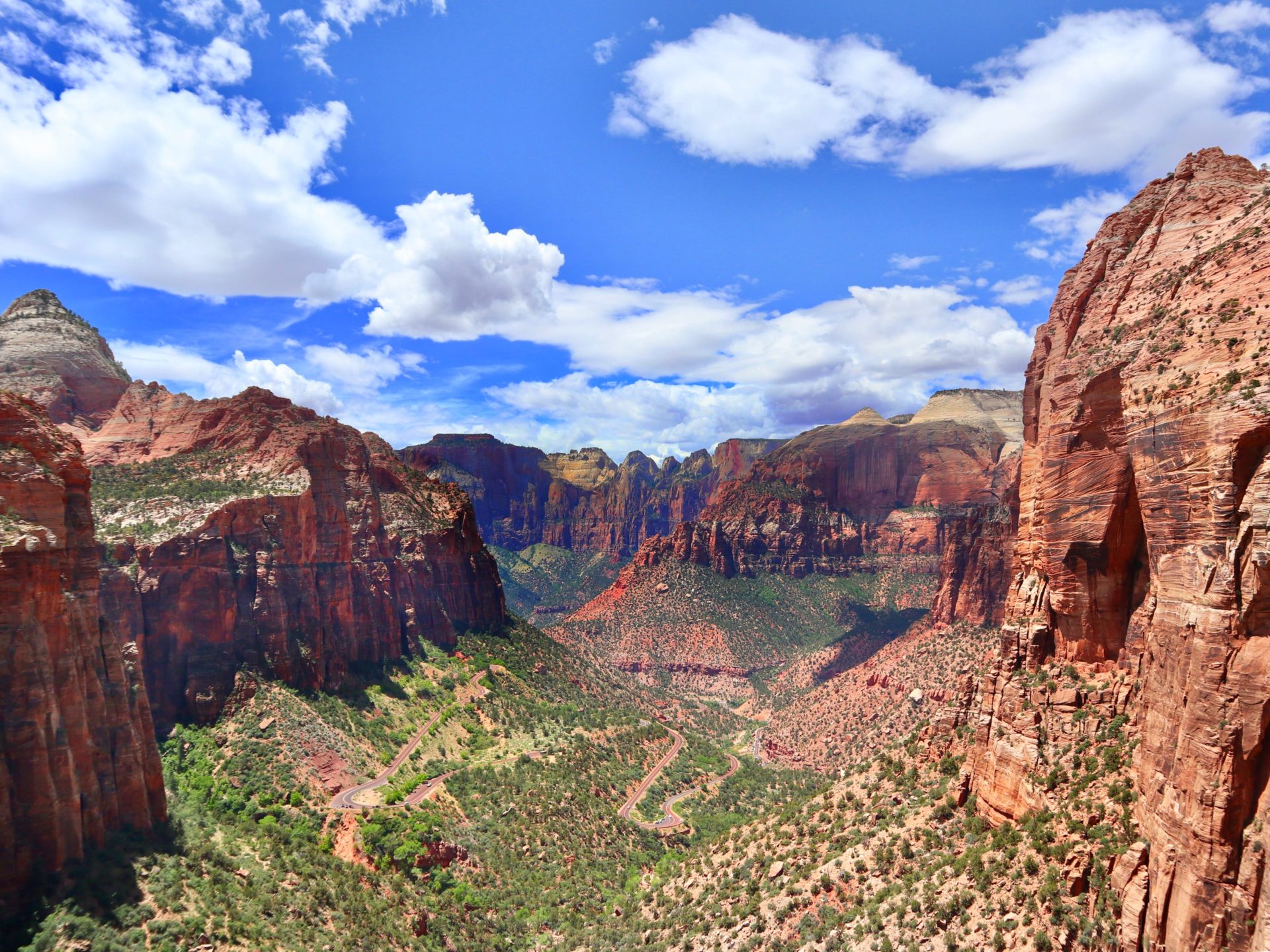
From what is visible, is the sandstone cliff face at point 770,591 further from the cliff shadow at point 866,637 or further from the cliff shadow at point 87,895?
the cliff shadow at point 87,895

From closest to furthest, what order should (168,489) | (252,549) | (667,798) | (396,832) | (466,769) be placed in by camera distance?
(396,832), (252,549), (168,489), (466,769), (667,798)

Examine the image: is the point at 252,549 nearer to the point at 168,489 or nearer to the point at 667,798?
the point at 168,489

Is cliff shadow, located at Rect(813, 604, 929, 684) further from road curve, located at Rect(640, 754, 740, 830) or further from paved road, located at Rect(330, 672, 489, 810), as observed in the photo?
paved road, located at Rect(330, 672, 489, 810)

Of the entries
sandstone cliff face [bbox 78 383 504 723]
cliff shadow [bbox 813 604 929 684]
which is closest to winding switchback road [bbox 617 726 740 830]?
sandstone cliff face [bbox 78 383 504 723]

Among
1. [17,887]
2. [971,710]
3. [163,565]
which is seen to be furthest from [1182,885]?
[163,565]

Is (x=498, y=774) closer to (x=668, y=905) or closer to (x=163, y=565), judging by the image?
(x=668, y=905)

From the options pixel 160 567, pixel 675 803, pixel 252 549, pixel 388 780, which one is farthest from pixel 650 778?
pixel 160 567
